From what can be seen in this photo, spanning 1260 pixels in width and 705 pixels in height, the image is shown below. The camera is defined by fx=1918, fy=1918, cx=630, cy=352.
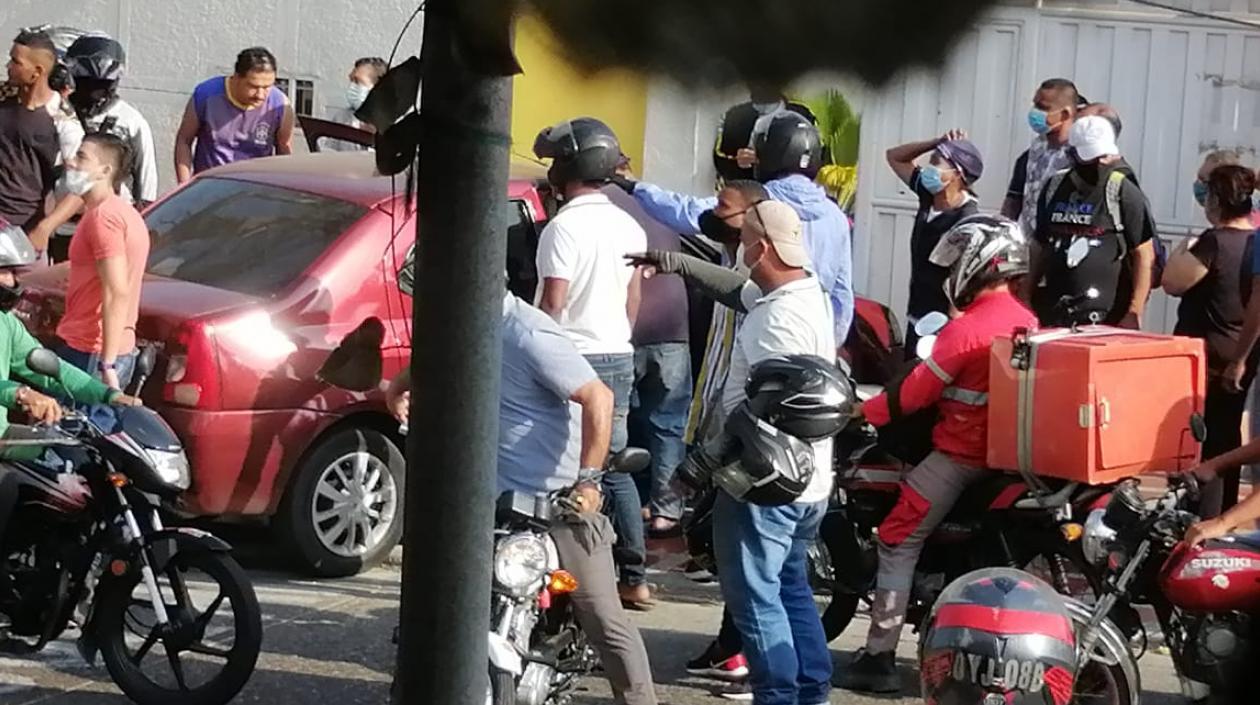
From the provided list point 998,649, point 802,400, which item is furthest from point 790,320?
point 998,649

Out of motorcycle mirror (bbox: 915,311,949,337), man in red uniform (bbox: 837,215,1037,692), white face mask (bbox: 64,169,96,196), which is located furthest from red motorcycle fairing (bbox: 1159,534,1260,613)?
white face mask (bbox: 64,169,96,196)

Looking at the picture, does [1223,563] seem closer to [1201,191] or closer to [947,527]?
[947,527]

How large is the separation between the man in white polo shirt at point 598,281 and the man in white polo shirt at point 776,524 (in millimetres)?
1127

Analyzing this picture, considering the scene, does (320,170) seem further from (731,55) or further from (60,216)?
(731,55)

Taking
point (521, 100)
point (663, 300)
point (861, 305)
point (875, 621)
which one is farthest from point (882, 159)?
point (521, 100)

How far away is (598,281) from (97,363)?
78.7 inches

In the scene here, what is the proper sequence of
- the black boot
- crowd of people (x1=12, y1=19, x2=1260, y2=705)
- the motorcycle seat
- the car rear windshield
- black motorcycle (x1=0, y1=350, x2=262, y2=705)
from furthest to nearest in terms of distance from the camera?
the car rear windshield < the black boot < the motorcycle seat < black motorcycle (x1=0, y1=350, x2=262, y2=705) < crowd of people (x1=12, y1=19, x2=1260, y2=705)

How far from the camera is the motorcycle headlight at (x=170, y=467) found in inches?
242

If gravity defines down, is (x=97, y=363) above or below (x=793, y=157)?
below

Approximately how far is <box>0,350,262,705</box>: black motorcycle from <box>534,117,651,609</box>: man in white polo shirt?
174cm

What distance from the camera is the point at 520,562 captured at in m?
5.41

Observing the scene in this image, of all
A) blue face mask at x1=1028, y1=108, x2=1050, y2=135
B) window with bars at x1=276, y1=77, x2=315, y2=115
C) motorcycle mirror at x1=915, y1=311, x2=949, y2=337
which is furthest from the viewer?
window with bars at x1=276, y1=77, x2=315, y2=115

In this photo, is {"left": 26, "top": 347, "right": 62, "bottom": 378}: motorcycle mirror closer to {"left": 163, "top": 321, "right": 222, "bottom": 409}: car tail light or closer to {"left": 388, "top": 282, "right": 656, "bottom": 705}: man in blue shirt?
{"left": 163, "top": 321, "right": 222, "bottom": 409}: car tail light

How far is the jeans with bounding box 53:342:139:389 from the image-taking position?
750cm
